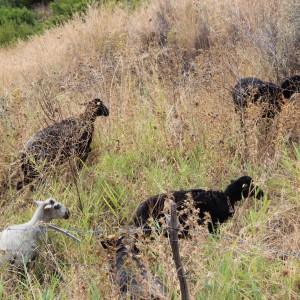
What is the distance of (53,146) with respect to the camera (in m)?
5.32

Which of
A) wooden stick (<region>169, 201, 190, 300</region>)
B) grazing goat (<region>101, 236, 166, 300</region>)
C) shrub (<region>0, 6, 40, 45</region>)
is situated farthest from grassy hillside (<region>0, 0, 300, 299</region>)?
shrub (<region>0, 6, 40, 45</region>)

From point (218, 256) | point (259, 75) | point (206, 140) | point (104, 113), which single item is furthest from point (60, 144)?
point (259, 75)

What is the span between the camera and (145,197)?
453 centimetres

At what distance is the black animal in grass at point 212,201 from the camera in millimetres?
4160

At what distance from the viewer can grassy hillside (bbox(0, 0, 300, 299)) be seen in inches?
131

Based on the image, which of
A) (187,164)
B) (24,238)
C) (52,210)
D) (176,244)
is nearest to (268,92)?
(187,164)

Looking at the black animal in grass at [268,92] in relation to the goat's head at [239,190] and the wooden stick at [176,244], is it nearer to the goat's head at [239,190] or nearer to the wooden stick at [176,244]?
the goat's head at [239,190]

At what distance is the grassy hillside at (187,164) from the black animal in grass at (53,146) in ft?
0.49

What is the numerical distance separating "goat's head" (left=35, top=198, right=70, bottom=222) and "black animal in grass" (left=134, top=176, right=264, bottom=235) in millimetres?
593

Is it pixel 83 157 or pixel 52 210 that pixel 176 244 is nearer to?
pixel 52 210

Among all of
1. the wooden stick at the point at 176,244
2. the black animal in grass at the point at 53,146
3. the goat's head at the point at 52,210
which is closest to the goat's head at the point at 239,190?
the goat's head at the point at 52,210

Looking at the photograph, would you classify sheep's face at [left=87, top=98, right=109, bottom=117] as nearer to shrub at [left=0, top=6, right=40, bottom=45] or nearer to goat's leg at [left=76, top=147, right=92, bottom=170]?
goat's leg at [left=76, top=147, right=92, bottom=170]

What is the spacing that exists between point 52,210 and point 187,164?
1.53 metres

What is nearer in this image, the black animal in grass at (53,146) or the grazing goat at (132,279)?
the grazing goat at (132,279)
